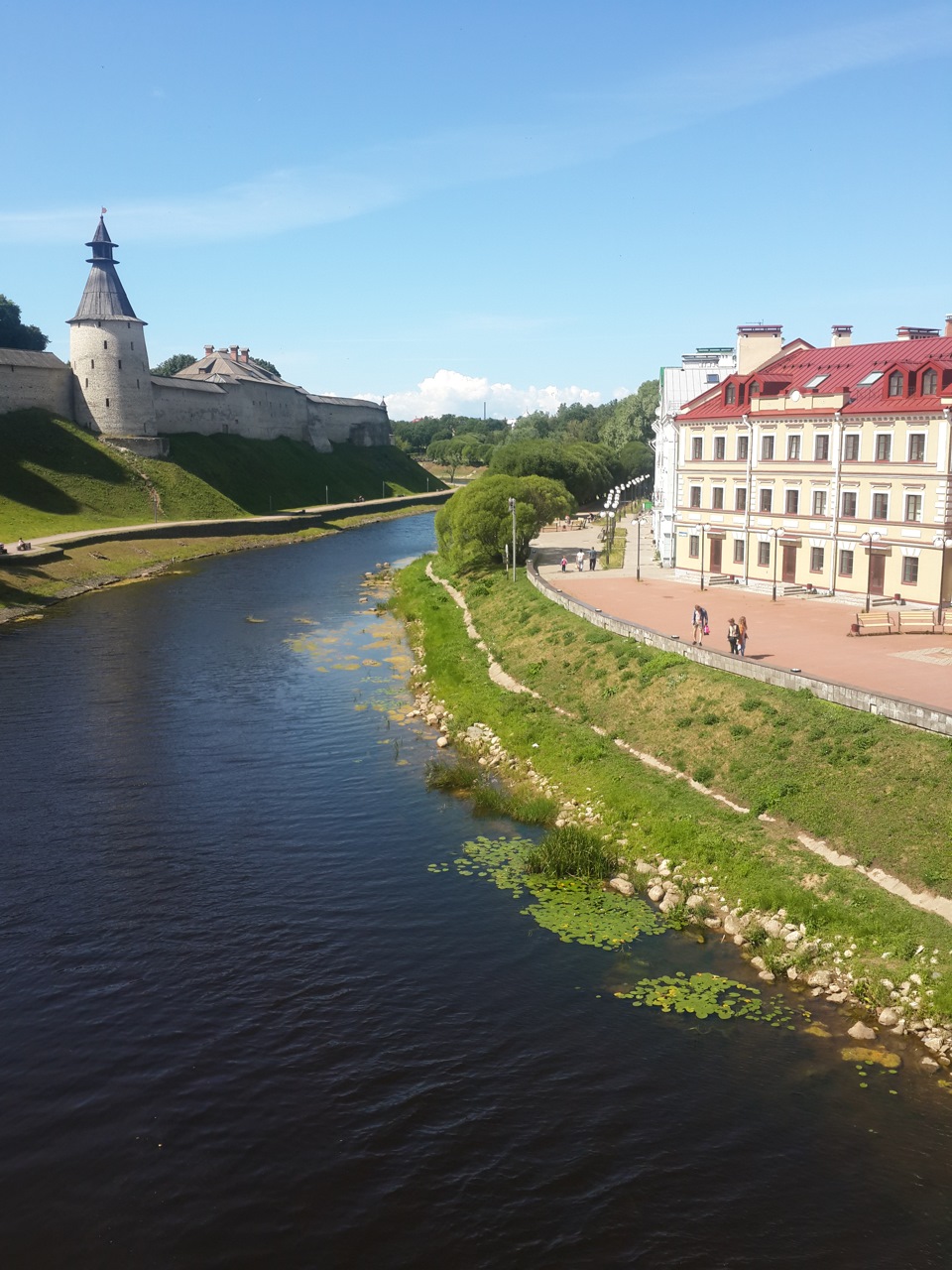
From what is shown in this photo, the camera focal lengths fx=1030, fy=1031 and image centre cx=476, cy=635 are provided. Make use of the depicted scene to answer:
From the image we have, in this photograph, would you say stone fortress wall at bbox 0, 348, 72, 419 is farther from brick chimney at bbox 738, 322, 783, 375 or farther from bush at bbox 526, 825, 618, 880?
bush at bbox 526, 825, 618, 880

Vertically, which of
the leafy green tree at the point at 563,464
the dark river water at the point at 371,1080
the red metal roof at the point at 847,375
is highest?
the red metal roof at the point at 847,375

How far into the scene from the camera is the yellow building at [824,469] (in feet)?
129

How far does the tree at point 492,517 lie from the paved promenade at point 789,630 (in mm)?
3405

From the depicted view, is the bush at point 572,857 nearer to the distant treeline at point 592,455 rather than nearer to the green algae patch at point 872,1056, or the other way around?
the green algae patch at point 872,1056

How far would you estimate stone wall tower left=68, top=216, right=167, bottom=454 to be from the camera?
316 ft

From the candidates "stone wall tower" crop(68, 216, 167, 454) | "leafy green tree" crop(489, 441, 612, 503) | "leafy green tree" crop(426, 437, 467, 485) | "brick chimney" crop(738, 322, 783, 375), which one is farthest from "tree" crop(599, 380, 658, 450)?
"brick chimney" crop(738, 322, 783, 375)

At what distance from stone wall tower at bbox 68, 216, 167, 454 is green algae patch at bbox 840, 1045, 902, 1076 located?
93242 mm

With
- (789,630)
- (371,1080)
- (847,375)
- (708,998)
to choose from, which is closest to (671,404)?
(847,375)

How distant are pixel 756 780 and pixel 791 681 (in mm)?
3834

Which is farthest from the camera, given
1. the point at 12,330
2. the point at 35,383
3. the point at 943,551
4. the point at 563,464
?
the point at 12,330

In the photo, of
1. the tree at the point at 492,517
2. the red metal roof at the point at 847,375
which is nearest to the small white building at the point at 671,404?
the red metal roof at the point at 847,375

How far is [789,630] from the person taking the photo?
37250mm

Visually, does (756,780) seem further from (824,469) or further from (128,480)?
(128,480)

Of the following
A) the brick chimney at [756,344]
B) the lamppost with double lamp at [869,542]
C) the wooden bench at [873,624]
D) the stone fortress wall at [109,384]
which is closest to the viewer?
the wooden bench at [873,624]
